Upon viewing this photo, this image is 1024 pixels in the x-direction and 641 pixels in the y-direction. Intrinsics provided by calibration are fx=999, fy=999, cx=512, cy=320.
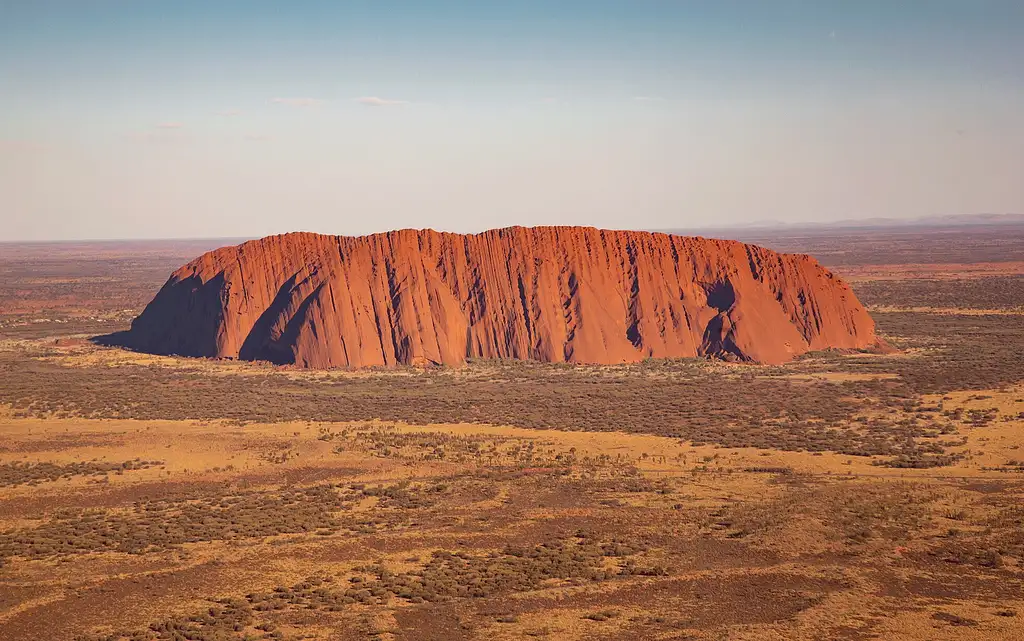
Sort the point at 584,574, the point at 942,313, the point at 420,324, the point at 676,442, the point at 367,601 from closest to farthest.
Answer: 1. the point at 367,601
2. the point at 584,574
3. the point at 676,442
4. the point at 420,324
5. the point at 942,313

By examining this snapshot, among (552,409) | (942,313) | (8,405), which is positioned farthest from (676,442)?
(942,313)

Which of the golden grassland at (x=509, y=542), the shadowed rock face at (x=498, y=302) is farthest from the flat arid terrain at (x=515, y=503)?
the shadowed rock face at (x=498, y=302)

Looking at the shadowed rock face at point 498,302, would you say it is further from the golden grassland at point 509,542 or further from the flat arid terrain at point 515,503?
the golden grassland at point 509,542

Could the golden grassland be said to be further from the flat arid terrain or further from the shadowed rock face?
the shadowed rock face

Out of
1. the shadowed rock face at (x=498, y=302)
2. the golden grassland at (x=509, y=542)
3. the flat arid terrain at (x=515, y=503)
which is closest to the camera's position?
the golden grassland at (x=509, y=542)

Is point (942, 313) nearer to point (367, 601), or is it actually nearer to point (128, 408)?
point (128, 408)

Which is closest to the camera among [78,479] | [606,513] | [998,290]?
[606,513]
